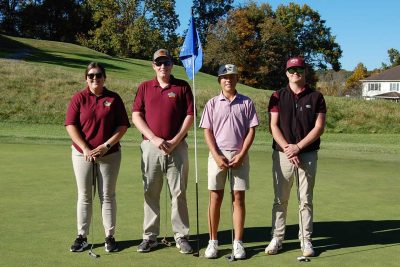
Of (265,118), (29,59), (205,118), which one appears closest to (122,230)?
(205,118)

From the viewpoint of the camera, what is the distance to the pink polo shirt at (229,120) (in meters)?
5.07

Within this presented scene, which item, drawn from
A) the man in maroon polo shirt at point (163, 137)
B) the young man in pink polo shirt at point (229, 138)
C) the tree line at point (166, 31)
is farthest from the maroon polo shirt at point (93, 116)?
the tree line at point (166, 31)

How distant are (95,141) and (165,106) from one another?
75 cm

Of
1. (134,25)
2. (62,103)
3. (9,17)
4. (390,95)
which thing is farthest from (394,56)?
(62,103)

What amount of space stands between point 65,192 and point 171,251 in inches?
115

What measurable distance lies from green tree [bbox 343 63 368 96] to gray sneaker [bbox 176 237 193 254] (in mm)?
77431

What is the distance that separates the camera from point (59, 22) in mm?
59344

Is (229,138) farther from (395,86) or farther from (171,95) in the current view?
(395,86)

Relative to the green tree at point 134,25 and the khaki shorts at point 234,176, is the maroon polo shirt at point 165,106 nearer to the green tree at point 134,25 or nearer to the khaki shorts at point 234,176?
the khaki shorts at point 234,176

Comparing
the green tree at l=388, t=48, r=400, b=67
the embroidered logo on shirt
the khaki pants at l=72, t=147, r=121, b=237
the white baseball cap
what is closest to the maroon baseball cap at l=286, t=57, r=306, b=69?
the white baseball cap

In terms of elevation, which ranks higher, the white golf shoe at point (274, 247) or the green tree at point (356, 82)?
the green tree at point (356, 82)

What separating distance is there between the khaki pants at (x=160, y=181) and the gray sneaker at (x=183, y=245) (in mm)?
78

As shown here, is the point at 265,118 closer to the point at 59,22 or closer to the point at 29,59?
the point at 29,59

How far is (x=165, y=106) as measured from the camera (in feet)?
17.1
